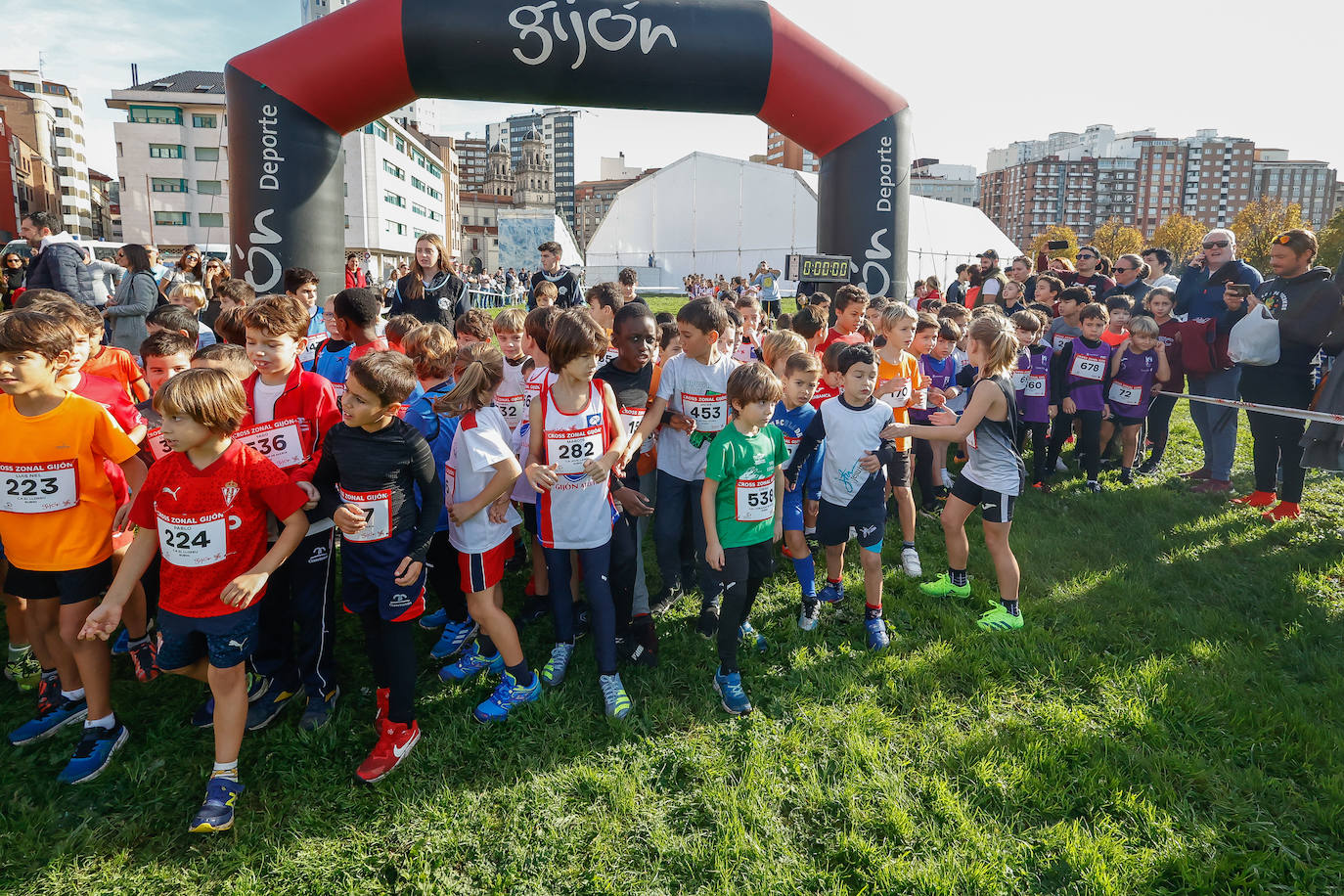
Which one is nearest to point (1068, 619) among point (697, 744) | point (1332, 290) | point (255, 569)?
point (697, 744)

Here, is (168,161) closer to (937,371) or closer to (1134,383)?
(937,371)

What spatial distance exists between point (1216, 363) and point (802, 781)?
21.3 ft

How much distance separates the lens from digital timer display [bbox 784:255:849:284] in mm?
8000

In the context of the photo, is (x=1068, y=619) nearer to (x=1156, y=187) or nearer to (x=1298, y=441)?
(x=1298, y=441)

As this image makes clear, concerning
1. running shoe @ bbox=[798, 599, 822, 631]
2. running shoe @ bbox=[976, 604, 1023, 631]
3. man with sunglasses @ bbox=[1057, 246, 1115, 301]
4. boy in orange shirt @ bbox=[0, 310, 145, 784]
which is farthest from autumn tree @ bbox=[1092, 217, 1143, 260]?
boy in orange shirt @ bbox=[0, 310, 145, 784]

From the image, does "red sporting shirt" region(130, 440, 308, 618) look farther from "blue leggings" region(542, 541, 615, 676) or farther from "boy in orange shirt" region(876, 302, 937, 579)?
"boy in orange shirt" region(876, 302, 937, 579)

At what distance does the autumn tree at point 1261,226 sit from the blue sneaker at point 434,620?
198 feet

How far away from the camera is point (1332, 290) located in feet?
18.1

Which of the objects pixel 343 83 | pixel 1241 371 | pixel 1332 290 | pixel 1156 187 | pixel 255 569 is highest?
pixel 1156 187

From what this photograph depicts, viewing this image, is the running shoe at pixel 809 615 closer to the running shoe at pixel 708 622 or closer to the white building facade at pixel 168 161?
the running shoe at pixel 708 622

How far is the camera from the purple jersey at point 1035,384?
6.54m

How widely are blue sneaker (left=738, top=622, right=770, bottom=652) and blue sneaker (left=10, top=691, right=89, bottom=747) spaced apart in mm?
3067

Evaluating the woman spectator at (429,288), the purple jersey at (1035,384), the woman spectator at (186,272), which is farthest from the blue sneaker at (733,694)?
the woman spectator at (186,272)

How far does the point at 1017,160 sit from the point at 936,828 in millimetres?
189510
